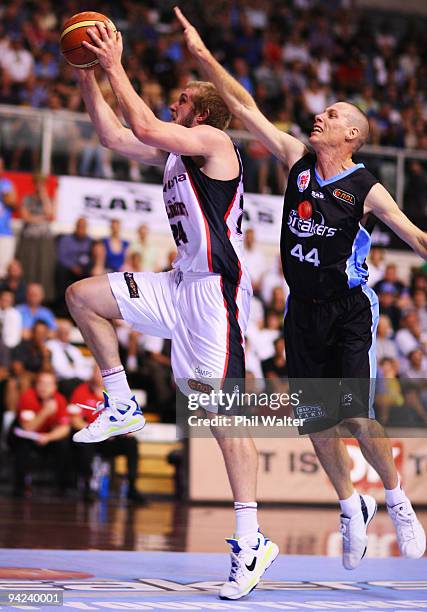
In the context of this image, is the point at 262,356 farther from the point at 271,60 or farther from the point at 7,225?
the point at 271,60

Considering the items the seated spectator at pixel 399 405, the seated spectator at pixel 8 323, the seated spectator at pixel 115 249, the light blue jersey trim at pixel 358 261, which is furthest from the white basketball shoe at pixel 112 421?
the seated spectator at pixel 115 249

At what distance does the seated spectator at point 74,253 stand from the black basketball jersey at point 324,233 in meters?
8.55

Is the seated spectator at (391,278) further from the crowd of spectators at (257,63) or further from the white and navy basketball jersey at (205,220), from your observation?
the white and navy basketball jersey at (205,220)

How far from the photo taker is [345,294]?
20.0ft

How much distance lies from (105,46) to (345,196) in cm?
163

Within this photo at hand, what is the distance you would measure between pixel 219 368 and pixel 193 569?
1536mm

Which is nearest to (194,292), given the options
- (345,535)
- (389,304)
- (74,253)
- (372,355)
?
(372,355)

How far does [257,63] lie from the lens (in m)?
19.4

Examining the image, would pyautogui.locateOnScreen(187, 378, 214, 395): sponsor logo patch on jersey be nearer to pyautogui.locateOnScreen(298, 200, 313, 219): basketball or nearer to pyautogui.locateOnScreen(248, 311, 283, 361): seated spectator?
pyautogui.locateOnScreen(298, 200, 313, 219): basketball

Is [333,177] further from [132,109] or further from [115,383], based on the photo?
[115,383]

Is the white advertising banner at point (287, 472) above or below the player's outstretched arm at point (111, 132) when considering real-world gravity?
below

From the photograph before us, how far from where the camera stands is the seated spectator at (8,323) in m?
13.2

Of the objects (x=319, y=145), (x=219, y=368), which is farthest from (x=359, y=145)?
(x=219, y=368)

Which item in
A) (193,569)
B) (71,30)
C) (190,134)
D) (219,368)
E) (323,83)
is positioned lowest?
(193,569)
